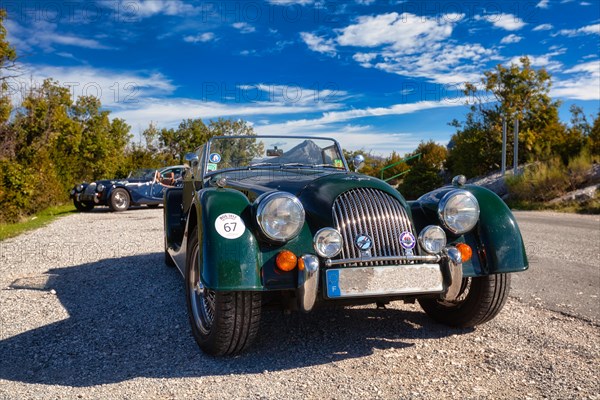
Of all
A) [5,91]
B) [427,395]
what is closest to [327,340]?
[427,395]

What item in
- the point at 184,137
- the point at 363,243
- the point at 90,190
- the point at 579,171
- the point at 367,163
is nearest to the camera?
the point at 363,243

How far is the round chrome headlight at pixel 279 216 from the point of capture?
281cm

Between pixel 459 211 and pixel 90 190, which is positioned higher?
pixel 459 211

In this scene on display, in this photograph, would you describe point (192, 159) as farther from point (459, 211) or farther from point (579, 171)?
point (579, 171)

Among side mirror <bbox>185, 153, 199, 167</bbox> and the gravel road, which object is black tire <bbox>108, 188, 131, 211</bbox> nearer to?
the gravel road

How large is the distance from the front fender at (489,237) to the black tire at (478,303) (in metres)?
0.16

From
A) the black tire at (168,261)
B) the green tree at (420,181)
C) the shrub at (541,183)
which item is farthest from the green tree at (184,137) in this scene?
the black tire at (168,261)

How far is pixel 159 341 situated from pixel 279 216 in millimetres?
1246

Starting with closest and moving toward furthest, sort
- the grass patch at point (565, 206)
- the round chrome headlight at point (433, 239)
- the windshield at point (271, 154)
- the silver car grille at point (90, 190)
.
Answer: the round chrome headlight at point (433, 239) < the windshield at point (271, 154) < the grass patch at point (565, 206) < the silver car grille at point (90, 190)

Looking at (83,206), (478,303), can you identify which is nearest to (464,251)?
(478,303)

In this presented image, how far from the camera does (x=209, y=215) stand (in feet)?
9.55

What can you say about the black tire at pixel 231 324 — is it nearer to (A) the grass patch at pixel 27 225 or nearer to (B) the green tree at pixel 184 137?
(A) the grass patch at pixel 27 225

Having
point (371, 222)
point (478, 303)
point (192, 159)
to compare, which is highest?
point (192, 159)

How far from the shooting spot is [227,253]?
2734mm
